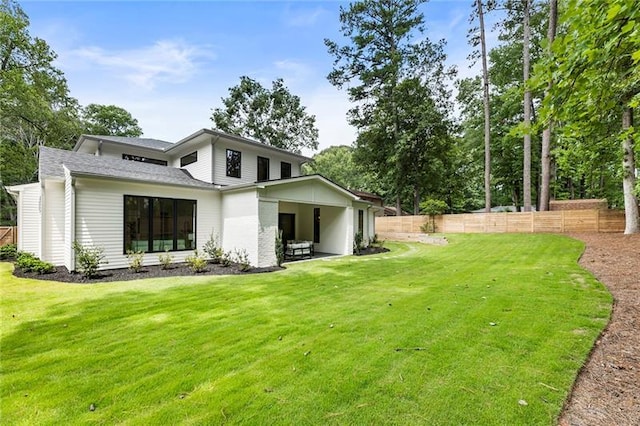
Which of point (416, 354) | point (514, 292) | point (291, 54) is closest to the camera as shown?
point (416, 354)

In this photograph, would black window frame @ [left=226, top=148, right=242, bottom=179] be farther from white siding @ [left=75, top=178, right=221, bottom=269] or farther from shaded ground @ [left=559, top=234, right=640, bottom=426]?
shaded ground @ [left=559, top=234, right=640, bottom=426]

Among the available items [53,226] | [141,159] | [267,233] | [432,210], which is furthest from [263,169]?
[432,210]

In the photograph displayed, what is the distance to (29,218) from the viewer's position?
37.3ft

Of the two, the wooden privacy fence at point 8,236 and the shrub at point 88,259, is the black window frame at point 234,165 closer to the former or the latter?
the shrub at point 88,259

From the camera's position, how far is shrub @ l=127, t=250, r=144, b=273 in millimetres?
8680

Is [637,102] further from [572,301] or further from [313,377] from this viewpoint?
[313,377]

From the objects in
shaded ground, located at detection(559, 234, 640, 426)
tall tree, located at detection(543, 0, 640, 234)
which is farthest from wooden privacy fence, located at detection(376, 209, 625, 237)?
tall tree, located at detection(543, 0, 640, 234)

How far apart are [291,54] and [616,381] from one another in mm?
15221

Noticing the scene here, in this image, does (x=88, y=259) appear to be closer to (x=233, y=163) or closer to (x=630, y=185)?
(x=233, y=163)

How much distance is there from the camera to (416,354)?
10.7 ft

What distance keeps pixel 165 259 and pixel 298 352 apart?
315 inches

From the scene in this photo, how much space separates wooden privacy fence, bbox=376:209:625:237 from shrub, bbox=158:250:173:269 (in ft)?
59.7

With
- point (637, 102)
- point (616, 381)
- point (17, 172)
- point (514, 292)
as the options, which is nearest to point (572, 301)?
point (514, 292)

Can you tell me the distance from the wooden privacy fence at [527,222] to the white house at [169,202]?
9.92 meters
